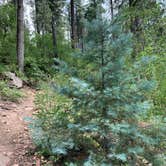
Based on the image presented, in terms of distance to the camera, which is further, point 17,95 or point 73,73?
point 17,95

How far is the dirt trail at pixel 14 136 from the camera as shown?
4.20 metres

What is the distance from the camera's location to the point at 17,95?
773 cm

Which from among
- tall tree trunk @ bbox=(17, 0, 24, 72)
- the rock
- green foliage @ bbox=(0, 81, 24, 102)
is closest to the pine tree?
green foliage @ bbox=(0, 81, 24, 102)

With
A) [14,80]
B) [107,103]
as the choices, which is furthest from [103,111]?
[14,80]

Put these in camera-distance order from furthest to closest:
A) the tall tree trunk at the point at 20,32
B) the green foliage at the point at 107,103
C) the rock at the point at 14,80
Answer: the tall tree trunk at the point at 20,32, the rock at the point at 14,80, the green foliage at the point at 107,103

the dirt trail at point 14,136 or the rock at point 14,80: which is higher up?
the rock at point 14,80

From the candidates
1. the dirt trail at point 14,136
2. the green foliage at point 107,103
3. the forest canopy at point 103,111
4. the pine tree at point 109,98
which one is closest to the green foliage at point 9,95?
the dirt trail at point 14,136

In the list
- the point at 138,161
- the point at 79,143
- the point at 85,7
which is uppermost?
the point at 85,7

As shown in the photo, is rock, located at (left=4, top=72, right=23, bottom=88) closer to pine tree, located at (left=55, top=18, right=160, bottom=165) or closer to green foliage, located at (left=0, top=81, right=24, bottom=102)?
green foliage, located at (left=0, top=81, right=24, bottom=102)

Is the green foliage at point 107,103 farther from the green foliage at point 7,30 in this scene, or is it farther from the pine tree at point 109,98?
the green foliage at point 7,30

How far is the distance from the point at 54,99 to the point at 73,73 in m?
2.01

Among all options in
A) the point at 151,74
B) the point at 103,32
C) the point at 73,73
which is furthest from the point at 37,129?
→ the point at 151,74

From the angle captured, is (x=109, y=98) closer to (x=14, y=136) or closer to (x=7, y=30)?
(x=14, y=136)

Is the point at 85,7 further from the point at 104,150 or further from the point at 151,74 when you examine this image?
Result: the point at 104,150
